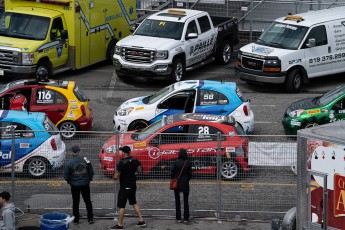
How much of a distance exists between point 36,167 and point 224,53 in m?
14.4

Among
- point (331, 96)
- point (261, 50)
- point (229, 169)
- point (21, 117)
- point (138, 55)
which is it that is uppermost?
point (261, 50)

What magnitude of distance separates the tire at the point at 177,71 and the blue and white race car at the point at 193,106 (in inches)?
221

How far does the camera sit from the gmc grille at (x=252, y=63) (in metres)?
28.6

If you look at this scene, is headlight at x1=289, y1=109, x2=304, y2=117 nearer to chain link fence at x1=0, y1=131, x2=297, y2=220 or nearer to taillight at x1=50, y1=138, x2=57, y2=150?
chain link fence at x1=0, y1=131, x2=297, y2=220

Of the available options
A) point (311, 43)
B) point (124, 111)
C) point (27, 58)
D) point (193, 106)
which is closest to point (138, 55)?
point (27, 58)

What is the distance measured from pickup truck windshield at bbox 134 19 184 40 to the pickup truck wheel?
759 millimetres

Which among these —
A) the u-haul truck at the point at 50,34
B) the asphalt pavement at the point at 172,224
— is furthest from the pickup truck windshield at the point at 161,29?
the asphalt pavement at the point at 172,224

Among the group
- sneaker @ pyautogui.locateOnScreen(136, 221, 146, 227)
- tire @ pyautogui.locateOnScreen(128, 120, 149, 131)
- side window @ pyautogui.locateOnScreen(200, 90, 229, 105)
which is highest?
side window @ pyautogui.locateOnScreen(200, 90, 229, 105)

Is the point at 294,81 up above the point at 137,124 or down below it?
above

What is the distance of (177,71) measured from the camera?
29.6 m

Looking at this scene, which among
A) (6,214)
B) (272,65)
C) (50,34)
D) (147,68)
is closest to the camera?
(6,214)

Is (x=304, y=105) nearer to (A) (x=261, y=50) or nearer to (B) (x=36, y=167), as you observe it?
(A) (x=261, y=50)

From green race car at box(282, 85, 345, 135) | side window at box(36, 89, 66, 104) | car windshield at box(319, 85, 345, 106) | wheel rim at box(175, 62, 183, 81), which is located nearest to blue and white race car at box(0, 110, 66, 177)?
side window at box(36, 89, 66, 104)

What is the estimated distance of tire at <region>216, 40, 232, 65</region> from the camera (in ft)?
105
